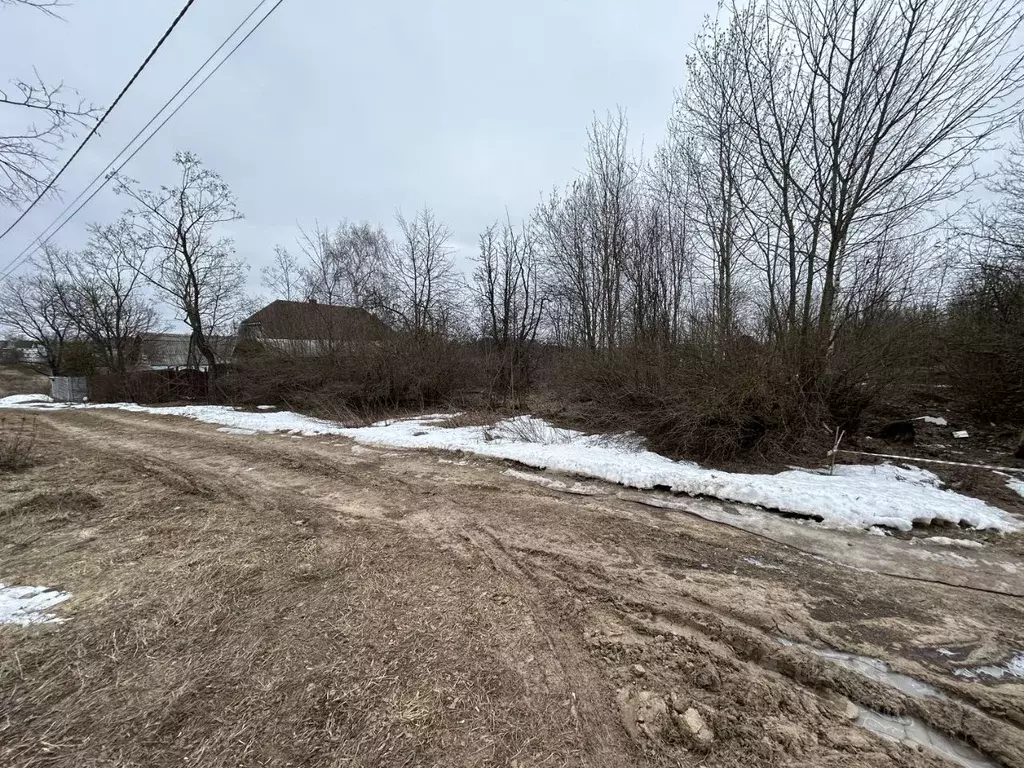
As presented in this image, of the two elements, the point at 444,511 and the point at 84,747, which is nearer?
the point at 84,747

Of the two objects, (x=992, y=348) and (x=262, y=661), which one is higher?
(x=992, y=348)

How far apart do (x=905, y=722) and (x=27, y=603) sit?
219 inches

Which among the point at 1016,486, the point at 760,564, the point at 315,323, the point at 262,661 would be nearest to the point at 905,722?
the point at 760,564

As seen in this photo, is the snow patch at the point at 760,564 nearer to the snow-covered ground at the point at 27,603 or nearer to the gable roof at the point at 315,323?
the snow-covered ground at the point at 27,603

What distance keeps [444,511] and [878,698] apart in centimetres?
395

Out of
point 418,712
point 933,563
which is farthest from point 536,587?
point 933,563

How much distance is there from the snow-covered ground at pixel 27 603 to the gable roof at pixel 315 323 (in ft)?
46.2

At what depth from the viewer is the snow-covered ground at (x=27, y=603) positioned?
9.46 feet

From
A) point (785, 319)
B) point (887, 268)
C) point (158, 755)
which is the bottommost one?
point (158, 755)

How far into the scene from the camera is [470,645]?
264cm

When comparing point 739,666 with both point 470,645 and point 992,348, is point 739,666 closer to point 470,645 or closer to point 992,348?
point 470,645

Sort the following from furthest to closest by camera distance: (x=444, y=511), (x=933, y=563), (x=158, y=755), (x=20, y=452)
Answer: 1. (x=20, y=452)
2. (x=444, y=511)
3. (x=933, y=563)
4. (x=158, y=755)

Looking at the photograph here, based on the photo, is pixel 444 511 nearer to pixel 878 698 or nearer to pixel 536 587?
pixel 536 587

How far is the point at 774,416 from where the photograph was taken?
7.79 m
